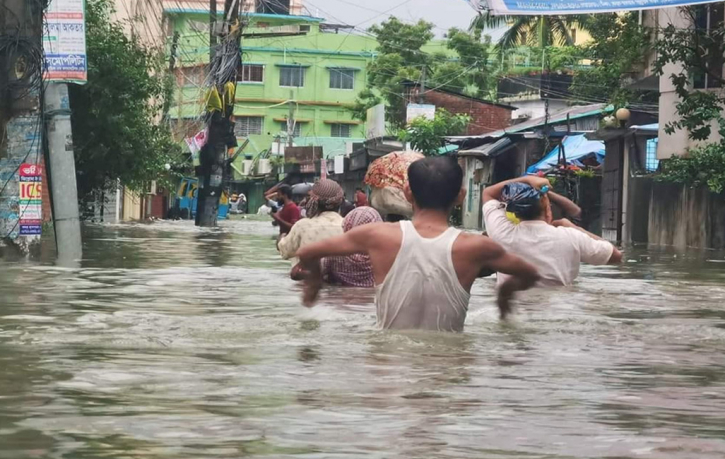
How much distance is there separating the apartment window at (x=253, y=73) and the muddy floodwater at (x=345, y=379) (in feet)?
264

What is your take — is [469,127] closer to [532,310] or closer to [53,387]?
[532,310]

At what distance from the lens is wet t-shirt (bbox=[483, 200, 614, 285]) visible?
37.1 ft

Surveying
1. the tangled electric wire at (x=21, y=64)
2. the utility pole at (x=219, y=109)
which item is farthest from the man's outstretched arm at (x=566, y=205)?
the utility pole at (x=219, y=109)

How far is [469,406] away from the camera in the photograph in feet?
20.5

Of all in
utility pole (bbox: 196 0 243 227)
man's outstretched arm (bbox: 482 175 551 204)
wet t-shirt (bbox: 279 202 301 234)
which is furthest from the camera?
utility pole (bbox: 196 0 243 227)

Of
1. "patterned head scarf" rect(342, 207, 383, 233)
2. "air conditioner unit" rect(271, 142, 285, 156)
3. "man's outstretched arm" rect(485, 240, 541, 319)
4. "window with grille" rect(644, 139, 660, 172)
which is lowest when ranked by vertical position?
"man's outstretched arm" rect(485, 240, 541, 319)

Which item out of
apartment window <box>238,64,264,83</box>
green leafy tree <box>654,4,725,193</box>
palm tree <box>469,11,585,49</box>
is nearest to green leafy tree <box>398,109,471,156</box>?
palm tree <box>469,11,585,49</box>

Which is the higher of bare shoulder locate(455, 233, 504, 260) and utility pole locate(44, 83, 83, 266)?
utility pole locate(44, 83, 83, 266)

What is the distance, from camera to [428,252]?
779cm

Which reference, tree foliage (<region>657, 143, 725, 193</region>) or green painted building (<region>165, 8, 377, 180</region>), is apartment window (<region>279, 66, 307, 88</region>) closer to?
green painted building (<region>165, 8, 377, 180</region>)

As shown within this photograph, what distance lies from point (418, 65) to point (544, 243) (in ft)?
233

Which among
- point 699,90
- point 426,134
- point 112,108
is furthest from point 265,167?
point 699,90

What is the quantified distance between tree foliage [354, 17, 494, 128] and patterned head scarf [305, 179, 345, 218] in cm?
6290

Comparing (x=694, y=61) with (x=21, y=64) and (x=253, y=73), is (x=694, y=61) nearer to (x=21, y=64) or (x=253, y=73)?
(x=21, y=64)
